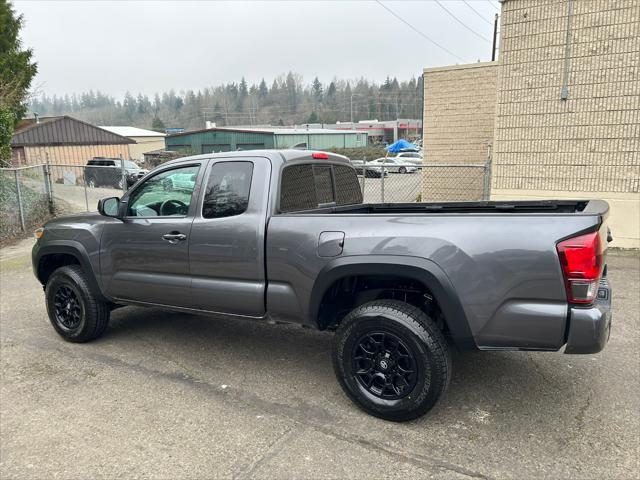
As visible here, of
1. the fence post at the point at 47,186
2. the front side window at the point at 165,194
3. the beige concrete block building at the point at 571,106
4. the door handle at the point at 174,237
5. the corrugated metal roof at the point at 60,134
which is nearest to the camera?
the door handle at the point at 174,237

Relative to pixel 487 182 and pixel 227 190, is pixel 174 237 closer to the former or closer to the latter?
pixel 227 190

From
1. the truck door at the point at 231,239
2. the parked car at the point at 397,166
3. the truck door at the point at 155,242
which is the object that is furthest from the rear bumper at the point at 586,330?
the parked car at the point at 397,166

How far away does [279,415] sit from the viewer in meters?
3.64

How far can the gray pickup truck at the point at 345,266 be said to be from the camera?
118 inches

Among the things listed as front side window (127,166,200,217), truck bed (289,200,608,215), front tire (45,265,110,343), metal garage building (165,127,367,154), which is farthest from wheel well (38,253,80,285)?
metal garage building (165,127,367,154)

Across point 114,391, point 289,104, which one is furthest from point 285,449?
point 289,104

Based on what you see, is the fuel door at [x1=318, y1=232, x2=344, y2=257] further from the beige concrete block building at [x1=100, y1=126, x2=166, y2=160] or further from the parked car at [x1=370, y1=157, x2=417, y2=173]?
the beige concrete block building at [x1=100, y1=126, x2=166, y2=160]

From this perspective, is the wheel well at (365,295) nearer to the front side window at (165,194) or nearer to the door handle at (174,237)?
the door handle at (174,237)

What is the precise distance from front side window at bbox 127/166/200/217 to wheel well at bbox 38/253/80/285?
105 cm

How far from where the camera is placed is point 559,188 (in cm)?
902

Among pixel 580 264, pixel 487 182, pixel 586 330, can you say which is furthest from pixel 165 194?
pixel 487 182

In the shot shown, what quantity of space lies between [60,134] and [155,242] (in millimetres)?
41272

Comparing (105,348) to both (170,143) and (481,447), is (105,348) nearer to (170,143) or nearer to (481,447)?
(481,447)

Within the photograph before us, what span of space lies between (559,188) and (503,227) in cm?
677
